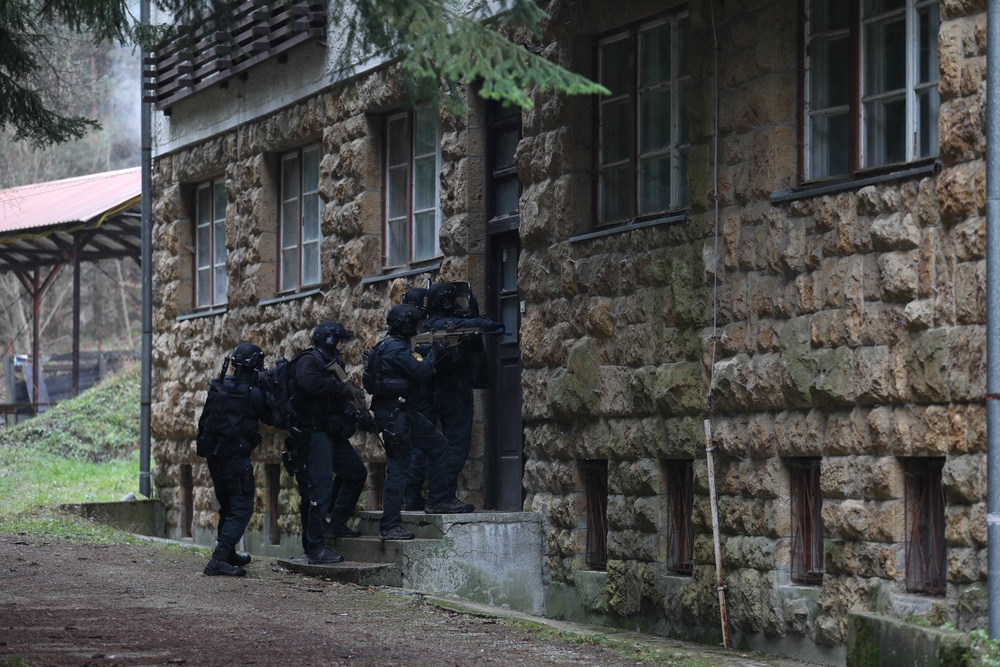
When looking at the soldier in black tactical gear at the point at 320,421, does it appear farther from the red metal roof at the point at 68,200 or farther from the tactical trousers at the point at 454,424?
the red metal roof at the point at 68,200

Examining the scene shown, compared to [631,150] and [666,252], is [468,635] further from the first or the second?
[631,150]

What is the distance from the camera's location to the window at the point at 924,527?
376 inches

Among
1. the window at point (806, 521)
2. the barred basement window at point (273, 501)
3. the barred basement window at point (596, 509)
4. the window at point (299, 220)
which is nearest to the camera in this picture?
the window at point (806, 521)

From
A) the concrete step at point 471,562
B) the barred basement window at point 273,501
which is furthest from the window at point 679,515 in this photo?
the barred basement window at point 273,501

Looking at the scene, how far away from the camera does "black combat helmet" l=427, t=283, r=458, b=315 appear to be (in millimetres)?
13992

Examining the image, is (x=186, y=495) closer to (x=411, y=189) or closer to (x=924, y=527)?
(x=411, y=189)

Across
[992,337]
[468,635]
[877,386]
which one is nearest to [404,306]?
[468,635]

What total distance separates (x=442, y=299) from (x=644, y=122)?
2.46m

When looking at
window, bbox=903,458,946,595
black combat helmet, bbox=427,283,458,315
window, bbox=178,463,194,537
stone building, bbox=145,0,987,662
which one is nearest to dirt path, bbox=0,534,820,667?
stone building, bbox=145,0,987,662

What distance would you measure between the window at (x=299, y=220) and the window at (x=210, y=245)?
137 centimetres

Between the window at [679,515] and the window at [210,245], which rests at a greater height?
the window at [210,245]

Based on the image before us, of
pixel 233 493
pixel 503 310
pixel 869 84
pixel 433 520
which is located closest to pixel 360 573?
pixel 433 520

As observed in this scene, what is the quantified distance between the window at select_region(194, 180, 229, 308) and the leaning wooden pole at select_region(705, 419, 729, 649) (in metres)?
9.52

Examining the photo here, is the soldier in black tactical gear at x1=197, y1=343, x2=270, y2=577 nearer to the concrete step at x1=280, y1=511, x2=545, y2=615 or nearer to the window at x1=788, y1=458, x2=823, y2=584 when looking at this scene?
the concrete step at x1=280, y1=511, x2=545, y2=615
